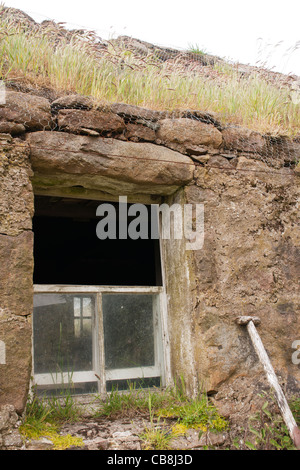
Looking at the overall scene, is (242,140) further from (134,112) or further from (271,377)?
(271,377)

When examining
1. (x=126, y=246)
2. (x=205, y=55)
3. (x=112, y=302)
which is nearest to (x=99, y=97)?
(x=112, y=302)

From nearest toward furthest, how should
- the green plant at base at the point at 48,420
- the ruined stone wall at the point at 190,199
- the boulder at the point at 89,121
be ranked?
the green plant at base at the point at 48,420
the ruined stone wall at the point at 190,199
the boulder at the point at 89,121

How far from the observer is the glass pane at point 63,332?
255cm

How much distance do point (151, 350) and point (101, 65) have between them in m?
2.11

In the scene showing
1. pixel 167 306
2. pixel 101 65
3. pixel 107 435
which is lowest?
pixel 107 435

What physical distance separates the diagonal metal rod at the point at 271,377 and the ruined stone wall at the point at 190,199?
0.08 meters

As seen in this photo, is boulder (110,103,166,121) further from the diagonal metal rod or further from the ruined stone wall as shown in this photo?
the diagonal metal rod

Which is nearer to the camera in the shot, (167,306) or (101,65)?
(167,306)

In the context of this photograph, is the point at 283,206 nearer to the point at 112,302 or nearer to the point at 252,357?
the point at 252,357

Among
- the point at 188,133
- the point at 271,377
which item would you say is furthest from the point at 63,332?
the point at 188,133

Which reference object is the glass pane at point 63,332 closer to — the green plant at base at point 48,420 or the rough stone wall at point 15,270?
the green plant at base at point 48,420

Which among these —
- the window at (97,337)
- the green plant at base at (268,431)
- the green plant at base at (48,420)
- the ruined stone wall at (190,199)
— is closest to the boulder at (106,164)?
the ruined stone wall at (190,199)

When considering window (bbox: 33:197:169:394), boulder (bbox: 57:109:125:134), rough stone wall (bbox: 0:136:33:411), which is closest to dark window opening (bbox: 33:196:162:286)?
window (bbox: 33:197:169:394)

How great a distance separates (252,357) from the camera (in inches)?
99.9
